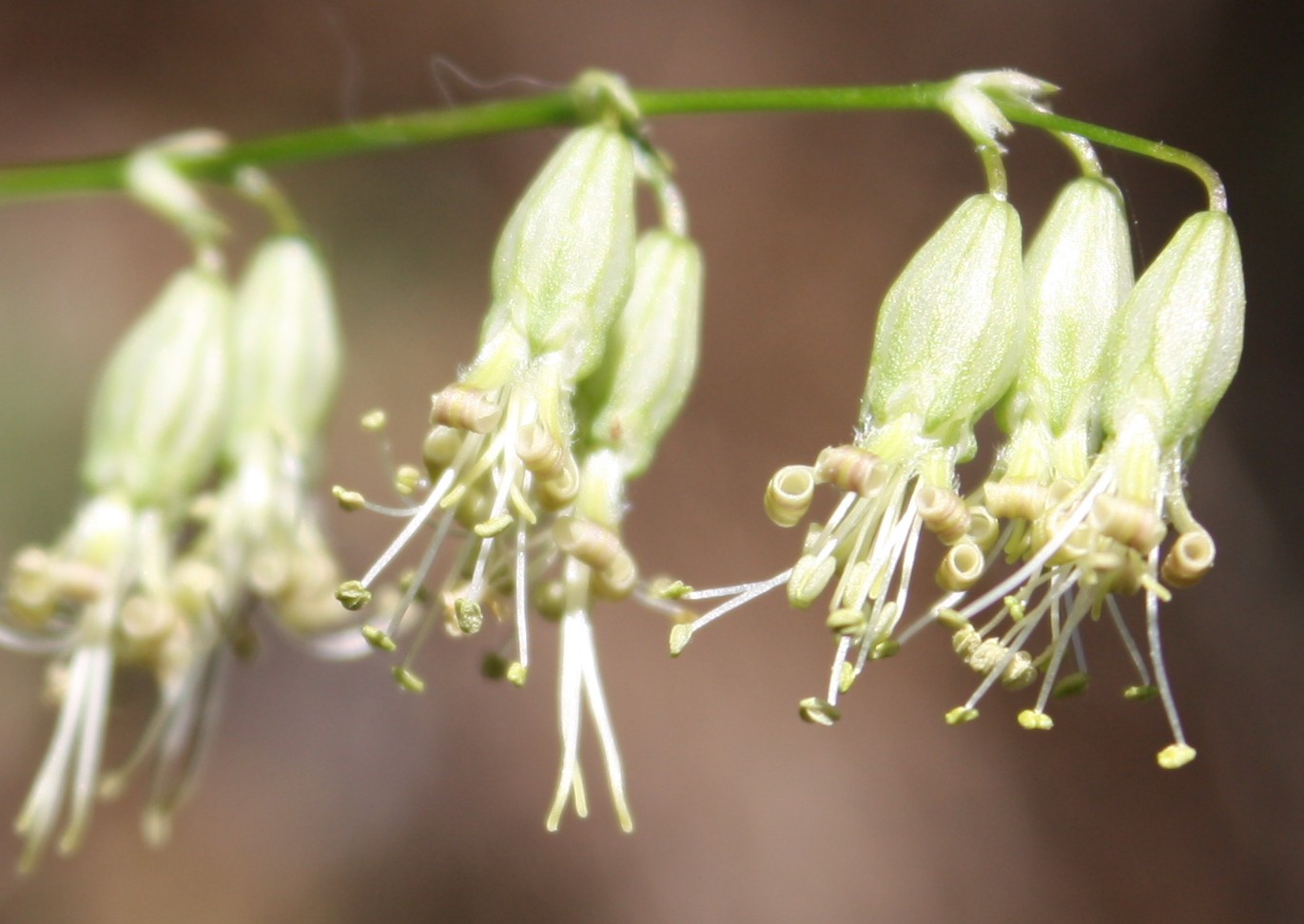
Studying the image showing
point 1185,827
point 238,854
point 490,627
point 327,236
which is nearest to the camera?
point 490,627

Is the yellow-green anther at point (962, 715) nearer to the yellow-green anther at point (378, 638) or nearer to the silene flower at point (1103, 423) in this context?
the silene flower at point (1103, 423)

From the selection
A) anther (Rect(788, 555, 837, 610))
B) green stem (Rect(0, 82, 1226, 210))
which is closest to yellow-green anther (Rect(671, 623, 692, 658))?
anther (Rect(788, 555, 837, 610))

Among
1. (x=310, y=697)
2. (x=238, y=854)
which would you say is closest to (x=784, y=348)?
(x=310, y=697)

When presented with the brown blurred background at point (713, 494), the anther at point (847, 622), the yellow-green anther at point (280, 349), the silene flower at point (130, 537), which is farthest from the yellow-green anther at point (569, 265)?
the brown blurred background at point (713, 494)

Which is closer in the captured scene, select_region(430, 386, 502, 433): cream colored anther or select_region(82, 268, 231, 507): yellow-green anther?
select_region(430, 386, 502, 433): cream colored anther

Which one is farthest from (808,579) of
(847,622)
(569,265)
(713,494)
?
(713,494)

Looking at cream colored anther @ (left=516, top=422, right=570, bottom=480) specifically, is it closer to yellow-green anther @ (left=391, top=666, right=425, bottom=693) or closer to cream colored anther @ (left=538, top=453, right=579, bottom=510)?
cream colored anther @ (left=538, top=453, right=579, bottom=510)

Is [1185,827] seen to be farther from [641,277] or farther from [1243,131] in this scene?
[641,277]
